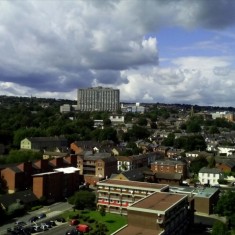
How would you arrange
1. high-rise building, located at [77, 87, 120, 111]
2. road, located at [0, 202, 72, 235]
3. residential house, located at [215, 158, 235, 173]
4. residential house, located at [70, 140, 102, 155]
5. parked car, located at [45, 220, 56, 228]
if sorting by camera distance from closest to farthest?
parked car, located at [45, 220, 56, 228] → road, located at [0, 202, 72, 235] → residential house, located at [215, 158, 235, 173] → residential house, located at [70, 140, 102, 155] → high-rise building, located at [77, 87, 120, 111]

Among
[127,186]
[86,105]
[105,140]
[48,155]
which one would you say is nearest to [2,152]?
[48,155]

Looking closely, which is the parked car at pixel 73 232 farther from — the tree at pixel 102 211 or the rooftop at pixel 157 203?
the rooftop at pixel 157 203

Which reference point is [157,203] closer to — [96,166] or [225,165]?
[96,166]

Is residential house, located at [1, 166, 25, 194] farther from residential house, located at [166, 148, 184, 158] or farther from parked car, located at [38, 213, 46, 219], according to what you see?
residential house, located at [166, 148, 184, 158]

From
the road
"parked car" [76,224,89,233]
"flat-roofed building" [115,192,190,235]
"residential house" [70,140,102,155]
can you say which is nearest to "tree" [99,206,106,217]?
the road

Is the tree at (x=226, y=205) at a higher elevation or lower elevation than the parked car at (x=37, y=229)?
higher

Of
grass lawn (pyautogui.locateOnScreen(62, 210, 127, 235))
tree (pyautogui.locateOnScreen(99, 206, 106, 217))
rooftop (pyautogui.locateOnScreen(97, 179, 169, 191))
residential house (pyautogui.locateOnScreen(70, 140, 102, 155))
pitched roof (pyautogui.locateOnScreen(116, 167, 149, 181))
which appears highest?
residential house (pyautogui.locateOnScreen(70, 140, 102, 155))

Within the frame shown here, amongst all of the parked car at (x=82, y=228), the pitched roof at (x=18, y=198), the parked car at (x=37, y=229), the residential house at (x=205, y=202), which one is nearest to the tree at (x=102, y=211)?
the parked car at (x=82, y=228)

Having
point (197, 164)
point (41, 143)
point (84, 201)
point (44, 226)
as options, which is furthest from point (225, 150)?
point (44, 226)
